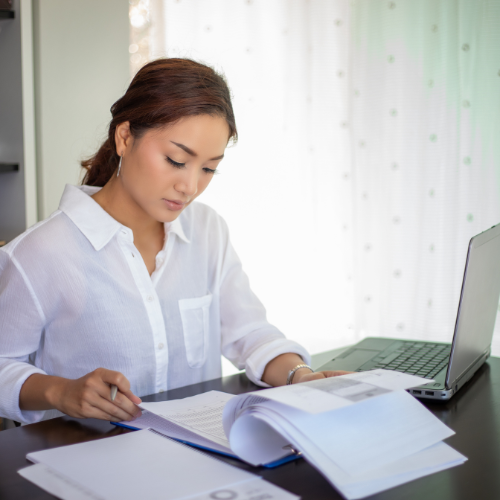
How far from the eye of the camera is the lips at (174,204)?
114cm

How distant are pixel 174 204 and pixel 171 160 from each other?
10cm

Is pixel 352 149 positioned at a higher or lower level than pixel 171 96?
lower

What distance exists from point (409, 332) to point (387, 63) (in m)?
1.15

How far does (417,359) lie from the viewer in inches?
45.3

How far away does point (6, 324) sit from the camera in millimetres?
1040

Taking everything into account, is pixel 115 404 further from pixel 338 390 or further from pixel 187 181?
pixel 187 181

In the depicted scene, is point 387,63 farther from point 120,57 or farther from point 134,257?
point 134,257

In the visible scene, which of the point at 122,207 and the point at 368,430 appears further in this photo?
the point at 122,207

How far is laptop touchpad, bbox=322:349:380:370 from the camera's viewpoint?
1.11 m

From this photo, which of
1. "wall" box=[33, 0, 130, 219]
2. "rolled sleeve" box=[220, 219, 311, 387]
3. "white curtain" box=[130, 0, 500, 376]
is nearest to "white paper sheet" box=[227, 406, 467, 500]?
"rolled sleeve" box=[220, 219, 311, 387]

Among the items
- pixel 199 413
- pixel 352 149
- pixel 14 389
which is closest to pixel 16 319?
pixel 14 389

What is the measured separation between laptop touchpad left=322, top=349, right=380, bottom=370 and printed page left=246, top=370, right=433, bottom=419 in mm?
364


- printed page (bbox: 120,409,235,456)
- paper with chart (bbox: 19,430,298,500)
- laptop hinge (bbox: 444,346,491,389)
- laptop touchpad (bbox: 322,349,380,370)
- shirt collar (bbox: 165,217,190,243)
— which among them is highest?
shirt collar (bbox: 165,217,190,243)

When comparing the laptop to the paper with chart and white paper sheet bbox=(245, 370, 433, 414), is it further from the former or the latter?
the paper with chart
